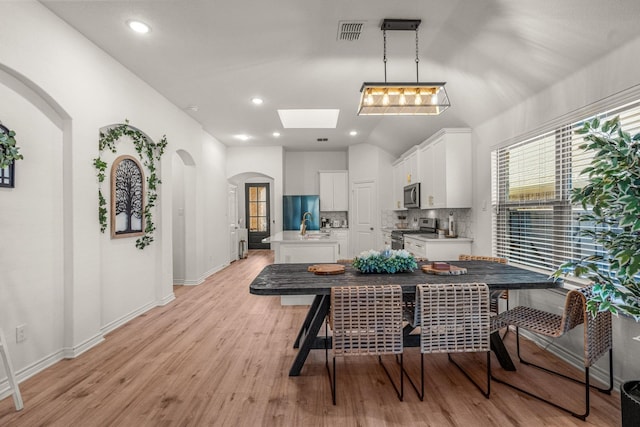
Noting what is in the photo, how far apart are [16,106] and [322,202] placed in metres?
5.99

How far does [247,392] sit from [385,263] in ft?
4.54

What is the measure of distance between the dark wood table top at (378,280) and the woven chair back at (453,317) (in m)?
0.13

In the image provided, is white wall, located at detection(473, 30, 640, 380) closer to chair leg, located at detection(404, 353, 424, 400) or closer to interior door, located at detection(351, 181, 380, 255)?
chair leg, located at detection(404, 353, 424, 400)

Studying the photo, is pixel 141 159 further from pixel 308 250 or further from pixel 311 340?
pixel 311 340

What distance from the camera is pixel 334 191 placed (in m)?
7.99

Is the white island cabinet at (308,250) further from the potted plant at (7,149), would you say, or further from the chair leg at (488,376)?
the potted plant at (7,149)

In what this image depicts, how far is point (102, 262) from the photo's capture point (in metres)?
3.47

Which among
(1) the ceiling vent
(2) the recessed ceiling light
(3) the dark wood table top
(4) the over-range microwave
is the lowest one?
(3) the dark wood table top

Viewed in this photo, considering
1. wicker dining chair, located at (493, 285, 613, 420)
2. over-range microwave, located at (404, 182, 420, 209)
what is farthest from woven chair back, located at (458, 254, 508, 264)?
over-range microwave, located at (404, 182, 420, 209)

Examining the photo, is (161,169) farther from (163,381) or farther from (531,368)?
(531,368)

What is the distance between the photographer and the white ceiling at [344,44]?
2.41 meters

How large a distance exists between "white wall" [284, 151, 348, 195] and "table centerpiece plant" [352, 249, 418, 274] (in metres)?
5.80

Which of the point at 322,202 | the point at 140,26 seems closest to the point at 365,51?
the point at 140,26

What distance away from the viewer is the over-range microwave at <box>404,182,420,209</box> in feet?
18.2
